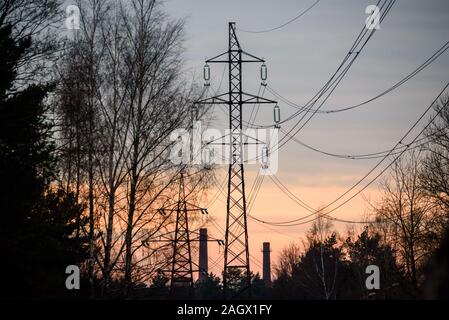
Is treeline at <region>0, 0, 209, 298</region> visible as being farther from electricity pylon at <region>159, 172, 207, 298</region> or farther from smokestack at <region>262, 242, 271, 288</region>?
smokestack at <region>262, 242, 271, 288</region>

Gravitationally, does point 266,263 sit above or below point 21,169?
above

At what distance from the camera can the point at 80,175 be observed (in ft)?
84.0

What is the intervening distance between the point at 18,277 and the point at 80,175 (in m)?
5.44

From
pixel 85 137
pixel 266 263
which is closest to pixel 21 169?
pixel 85 137

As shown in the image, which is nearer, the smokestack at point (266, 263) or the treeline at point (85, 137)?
the treeline at point (85, 137)

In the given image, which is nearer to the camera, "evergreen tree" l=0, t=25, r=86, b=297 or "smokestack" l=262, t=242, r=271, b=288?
"evergreen tree" l=0, t=25, r=86, b=297

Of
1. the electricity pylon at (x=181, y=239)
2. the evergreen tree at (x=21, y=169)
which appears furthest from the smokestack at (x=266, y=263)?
the evergreen tree at (x=21, y=169)

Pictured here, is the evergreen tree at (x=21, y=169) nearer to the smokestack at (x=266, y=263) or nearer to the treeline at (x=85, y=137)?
the treeline at (x=85, y=137)

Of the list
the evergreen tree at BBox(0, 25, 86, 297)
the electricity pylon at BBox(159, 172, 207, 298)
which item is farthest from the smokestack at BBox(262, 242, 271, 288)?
the evergreen tree at BBox(0, 25, 86, 297)

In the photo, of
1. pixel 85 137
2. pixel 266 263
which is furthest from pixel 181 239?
pixel 266 263

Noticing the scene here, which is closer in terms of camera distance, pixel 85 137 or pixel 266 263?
pixel 85 137

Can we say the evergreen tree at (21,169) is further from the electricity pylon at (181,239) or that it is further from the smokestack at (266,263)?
the smokestack at (266,263)

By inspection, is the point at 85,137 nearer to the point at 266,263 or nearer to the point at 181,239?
the point at 181,239

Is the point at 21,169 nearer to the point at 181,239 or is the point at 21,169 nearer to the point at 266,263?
the point at 181,239
